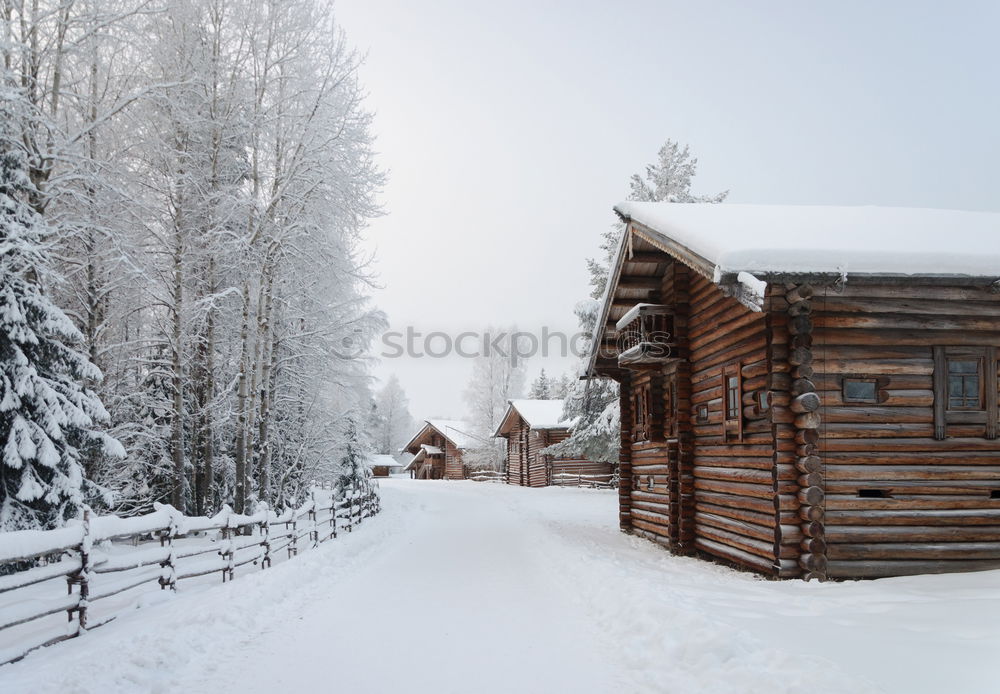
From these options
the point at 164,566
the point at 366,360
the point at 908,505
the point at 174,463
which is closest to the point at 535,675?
the point at 164,566

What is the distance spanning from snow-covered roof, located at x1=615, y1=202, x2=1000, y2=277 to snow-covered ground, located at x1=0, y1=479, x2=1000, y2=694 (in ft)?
14.7

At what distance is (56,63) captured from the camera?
12.3 meters

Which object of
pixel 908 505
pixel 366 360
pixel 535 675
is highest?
pixel 366 360

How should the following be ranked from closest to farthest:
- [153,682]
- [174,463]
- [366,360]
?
[153,682], [174,463], [366,360]

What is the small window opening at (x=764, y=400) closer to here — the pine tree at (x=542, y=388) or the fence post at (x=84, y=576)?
the fence post at (x=84, y=576)

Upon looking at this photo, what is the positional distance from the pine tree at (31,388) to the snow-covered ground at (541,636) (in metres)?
3.77

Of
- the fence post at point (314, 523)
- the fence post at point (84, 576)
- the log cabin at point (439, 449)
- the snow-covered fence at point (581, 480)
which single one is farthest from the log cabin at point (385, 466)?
the fence post at point (84, 576)

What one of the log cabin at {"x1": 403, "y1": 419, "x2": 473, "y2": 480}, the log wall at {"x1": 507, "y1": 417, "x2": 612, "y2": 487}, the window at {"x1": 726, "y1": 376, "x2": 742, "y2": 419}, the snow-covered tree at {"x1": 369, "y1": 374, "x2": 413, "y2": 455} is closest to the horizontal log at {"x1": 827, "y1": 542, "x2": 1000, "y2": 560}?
the window at {"x1": 726, "y1": 376, "x2": 742, "y2": 419}

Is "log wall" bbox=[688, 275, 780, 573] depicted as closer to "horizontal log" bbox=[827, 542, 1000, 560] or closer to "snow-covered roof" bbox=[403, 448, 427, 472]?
"horizontal log" bbox=[827, 542, 1000, 560]

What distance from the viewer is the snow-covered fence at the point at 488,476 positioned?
172 feet

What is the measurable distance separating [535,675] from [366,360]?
1669cm

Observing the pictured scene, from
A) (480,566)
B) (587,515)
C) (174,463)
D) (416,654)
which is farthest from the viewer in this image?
(587,515)

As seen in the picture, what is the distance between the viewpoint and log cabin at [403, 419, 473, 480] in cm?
6034

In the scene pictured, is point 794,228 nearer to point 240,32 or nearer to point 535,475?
point 240,32
